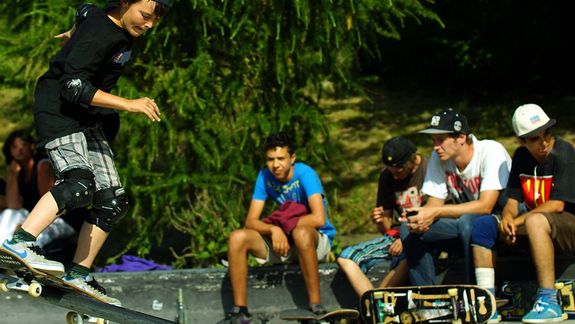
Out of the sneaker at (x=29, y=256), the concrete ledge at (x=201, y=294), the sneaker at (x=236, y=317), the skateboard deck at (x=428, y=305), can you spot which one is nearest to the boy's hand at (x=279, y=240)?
the concrete ledge at (x=201, y=294)

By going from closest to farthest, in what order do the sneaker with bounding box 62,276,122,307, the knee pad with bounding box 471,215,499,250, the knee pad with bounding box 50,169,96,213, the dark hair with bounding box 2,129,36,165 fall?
the knee pad with bounding box 50,169,96,213, the sneaker with bounding box 62,276,122,307, the knee pad with bounding box 471,215,499,250, the dark hair with bounding box 2,129,36,165

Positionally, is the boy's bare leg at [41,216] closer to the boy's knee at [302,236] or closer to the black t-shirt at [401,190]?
the boy's knee at [302,236]

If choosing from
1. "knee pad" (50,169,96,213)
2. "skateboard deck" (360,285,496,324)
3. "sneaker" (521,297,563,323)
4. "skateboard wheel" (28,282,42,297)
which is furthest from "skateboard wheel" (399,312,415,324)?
"skateboard wheel" (28,282,42,297)

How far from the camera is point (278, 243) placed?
7492 mm

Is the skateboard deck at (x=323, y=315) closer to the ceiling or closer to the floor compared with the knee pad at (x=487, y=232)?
closer to the floor

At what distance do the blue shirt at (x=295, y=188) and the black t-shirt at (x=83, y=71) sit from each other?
1810mm

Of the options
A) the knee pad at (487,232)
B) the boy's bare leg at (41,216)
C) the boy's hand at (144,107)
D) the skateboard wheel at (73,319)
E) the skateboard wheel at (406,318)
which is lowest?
the skateboard wheel at (406,318)

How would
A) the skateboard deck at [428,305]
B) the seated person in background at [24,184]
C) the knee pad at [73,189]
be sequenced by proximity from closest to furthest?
the knee pad at [73,189]
the skateboard deck at [428,305]
the seated person in background at [24,184]

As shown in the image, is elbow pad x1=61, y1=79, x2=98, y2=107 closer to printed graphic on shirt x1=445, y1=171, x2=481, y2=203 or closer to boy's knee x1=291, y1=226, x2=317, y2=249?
boy's knee x1=291, y1=226, x2=317, y2=249

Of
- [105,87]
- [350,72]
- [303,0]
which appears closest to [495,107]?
[350,72]

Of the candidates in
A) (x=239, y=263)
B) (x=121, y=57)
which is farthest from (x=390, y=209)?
(x=121, y=57)

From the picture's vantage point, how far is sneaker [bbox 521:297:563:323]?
22.6 feet

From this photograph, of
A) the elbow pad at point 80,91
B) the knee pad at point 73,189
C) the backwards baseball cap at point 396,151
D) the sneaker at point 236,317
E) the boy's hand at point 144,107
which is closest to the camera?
the boy's hand at point 144,107

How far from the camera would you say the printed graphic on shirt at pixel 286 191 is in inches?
305
